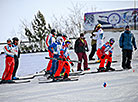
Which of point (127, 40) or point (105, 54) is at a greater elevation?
point (127, 40)

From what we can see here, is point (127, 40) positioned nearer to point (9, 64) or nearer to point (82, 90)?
point (82, 90)

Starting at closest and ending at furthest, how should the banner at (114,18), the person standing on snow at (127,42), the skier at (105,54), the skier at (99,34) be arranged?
the skier at (105,54), the person standing on snow at (127,42), the skier at (99,34), the banner at (114,18)

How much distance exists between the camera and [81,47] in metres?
10.4

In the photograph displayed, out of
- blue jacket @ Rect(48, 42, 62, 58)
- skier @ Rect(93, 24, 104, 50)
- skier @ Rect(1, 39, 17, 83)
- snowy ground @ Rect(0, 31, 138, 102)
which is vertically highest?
skier @ Rect(93, 24, 104, 50)

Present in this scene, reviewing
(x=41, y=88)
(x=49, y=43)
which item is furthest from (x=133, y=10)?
(x=41, y=88)

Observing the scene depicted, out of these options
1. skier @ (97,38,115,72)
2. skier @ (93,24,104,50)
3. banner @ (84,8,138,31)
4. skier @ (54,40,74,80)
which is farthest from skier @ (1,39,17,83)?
banner @ (84,8,138,31)

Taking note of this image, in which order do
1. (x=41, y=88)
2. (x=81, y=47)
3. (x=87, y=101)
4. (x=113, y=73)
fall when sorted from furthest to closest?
1. (x=81, y=47)
2. (x=113, y=73)
3. (x=41, y=88)
4. (x=87, y=101)

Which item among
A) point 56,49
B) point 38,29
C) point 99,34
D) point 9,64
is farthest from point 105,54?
point 38,29

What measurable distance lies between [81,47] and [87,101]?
5034 mm

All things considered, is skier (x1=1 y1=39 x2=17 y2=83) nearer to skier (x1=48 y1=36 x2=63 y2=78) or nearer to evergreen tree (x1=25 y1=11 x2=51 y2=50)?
skier (x1=48 y1=36 x2=63 y2=78)

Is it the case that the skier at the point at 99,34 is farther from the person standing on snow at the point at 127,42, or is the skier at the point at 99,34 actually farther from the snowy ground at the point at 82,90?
the snowy ground at the point at 82,90

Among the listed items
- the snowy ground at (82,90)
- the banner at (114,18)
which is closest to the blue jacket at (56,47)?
the snowy ground at (82,90)

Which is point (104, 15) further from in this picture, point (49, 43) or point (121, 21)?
point (49, 43)

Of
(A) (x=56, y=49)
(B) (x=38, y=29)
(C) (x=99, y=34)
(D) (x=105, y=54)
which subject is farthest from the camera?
(B) (x=38, y=29)
